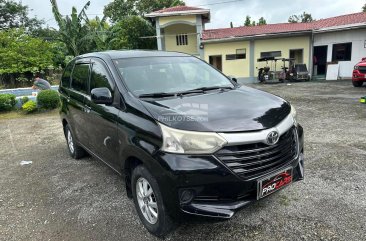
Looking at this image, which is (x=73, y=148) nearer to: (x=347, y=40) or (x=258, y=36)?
(x=258, y=36)

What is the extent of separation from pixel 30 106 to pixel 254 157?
10169 mm

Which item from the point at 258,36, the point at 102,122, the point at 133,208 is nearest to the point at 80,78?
the point at 102,122

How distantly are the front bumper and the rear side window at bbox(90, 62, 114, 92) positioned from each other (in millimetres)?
1346

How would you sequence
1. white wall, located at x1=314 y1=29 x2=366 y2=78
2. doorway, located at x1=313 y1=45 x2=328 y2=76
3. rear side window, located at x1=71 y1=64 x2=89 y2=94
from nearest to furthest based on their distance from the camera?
rear side window, located at x1=71 y1=64 x2=89 y2=94 < white wall, located at x1=314 y1=29 x2=366 y2=78 < doorway, located at x1=313 y1=45 x2=328 y2=76

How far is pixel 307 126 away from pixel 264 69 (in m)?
13.2

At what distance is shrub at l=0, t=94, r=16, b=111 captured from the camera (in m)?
10.4

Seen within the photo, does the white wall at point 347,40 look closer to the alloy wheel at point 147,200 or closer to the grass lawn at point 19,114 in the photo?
the grass lawn at point 19,114

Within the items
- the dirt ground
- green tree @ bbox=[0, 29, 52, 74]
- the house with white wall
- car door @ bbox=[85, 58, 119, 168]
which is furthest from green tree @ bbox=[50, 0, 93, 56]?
car door @ bbox=[85, 58, 119, 168]

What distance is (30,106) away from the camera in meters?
10.2

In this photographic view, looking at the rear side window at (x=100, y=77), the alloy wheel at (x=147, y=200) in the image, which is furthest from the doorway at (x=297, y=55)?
the alloy wheel at (x=147, y=200)

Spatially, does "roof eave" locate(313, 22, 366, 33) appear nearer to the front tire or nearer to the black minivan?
the black minivan

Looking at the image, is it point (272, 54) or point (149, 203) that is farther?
point (272, 54)

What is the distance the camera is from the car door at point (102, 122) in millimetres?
3064

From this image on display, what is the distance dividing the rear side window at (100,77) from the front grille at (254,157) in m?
1.62
